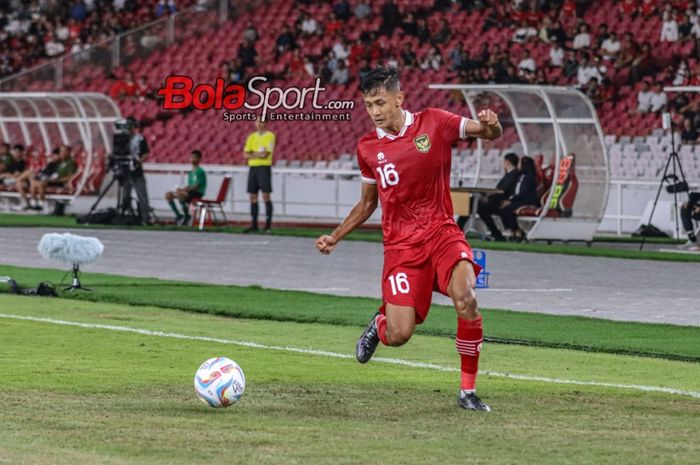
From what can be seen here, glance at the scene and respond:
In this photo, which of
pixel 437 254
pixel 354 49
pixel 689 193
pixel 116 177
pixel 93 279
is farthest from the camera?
pixel 354 49

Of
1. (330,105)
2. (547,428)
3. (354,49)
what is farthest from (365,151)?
(354,49)

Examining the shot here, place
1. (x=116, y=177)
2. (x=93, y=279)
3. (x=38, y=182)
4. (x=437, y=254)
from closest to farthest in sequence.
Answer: (x=437, y=254), (x=93, y=279), (x=116, y=177), (x=38, y=182)

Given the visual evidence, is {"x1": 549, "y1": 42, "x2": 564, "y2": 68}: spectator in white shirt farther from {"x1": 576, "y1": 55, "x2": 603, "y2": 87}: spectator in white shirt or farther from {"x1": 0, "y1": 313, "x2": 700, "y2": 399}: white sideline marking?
{"x1": 0, "y1": 313, "x2": 700, "y2": 399}: white sideline marking

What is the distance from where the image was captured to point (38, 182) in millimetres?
37844

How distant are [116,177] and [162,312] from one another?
54.8ft

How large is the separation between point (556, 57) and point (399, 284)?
1067 inches

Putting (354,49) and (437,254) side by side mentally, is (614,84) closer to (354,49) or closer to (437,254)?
(354,49)

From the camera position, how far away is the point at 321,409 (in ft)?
31.0

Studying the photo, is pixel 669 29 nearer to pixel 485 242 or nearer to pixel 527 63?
pixel 527 63

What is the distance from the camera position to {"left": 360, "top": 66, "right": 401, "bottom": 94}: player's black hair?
9.73 meters

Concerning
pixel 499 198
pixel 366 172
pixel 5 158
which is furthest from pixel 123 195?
pixel 366 172

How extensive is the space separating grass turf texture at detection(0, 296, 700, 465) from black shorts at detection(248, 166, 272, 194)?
16.8 meters

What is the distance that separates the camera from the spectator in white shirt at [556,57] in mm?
36141

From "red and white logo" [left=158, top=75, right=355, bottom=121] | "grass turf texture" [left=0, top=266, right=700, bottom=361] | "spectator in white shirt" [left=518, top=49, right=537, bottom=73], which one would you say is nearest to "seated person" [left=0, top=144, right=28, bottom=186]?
"red and white logo" [left=158, top=75, right=355, bottom=121]
